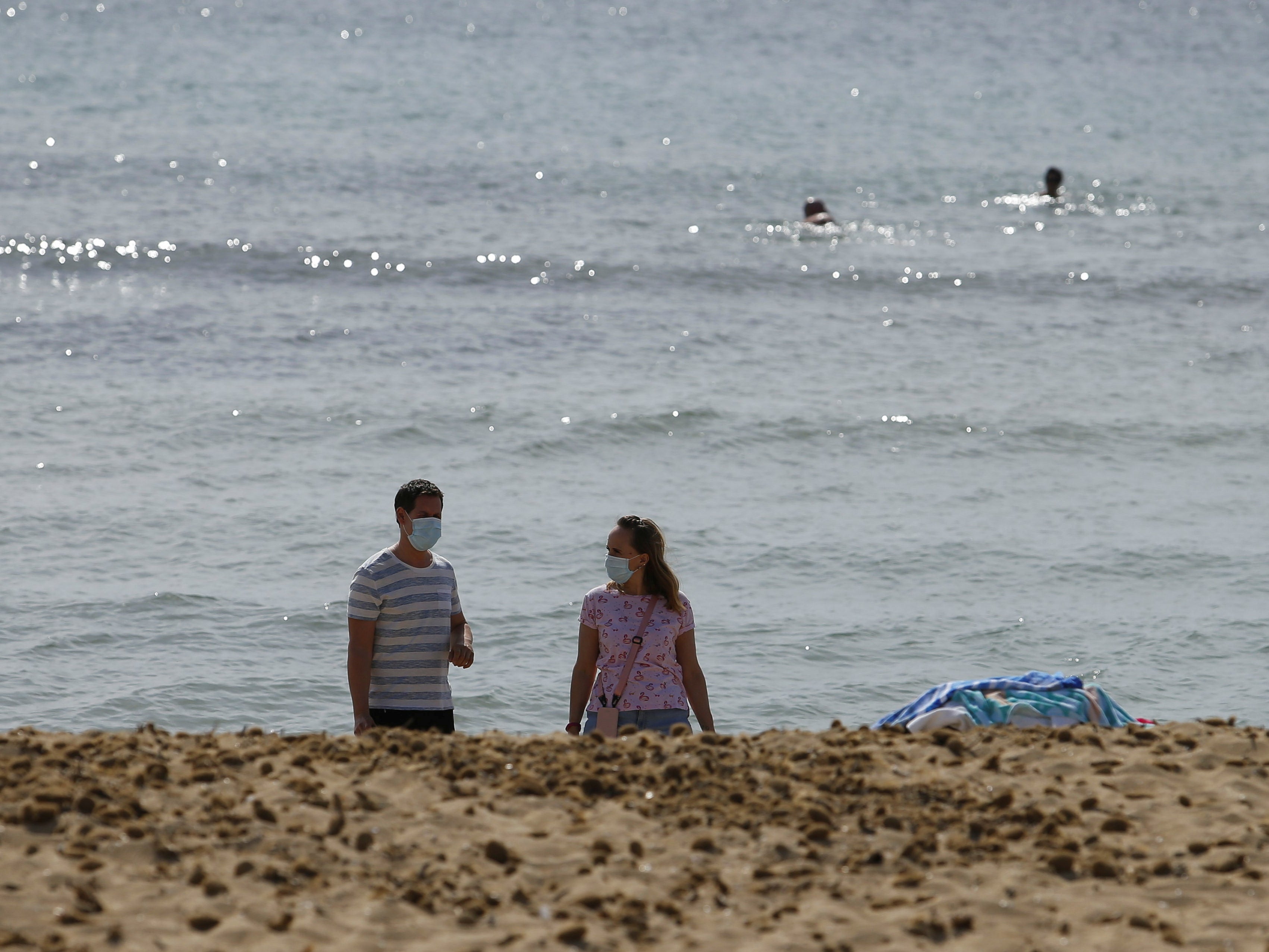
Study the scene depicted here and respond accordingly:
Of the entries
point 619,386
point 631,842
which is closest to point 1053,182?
point 619,386

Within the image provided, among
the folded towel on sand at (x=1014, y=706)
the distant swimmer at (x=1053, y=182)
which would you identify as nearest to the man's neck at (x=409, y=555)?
the folded towel on sand at (x=1014, y=706)

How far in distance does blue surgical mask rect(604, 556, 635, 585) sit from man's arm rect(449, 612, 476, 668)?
25.0 inches

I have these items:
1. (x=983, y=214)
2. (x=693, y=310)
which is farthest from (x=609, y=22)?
(x=693, y=310)

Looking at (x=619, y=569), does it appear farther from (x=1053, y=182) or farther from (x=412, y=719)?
(x=1053, y=182)

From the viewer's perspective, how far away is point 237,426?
13.6m

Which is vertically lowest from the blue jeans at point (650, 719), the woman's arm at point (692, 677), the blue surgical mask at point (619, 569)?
the blue jeans at point (650, 719)

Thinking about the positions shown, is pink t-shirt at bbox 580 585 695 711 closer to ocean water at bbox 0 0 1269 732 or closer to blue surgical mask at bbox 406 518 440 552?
blue surgical mask at bbox 406 518 440 552

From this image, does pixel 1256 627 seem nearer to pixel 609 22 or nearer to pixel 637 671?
pixel 637 671

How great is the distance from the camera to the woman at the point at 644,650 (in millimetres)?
6590

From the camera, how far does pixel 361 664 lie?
21.1 ft

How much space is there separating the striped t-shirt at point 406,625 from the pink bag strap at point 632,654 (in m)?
0.69

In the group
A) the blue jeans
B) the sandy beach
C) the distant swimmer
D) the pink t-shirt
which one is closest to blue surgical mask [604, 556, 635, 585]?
the pink t-shirt

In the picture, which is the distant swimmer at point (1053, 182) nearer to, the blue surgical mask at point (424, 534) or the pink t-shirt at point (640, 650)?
the pink t-shirt at point (640, 650)

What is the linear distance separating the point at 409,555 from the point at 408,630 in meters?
0.31
